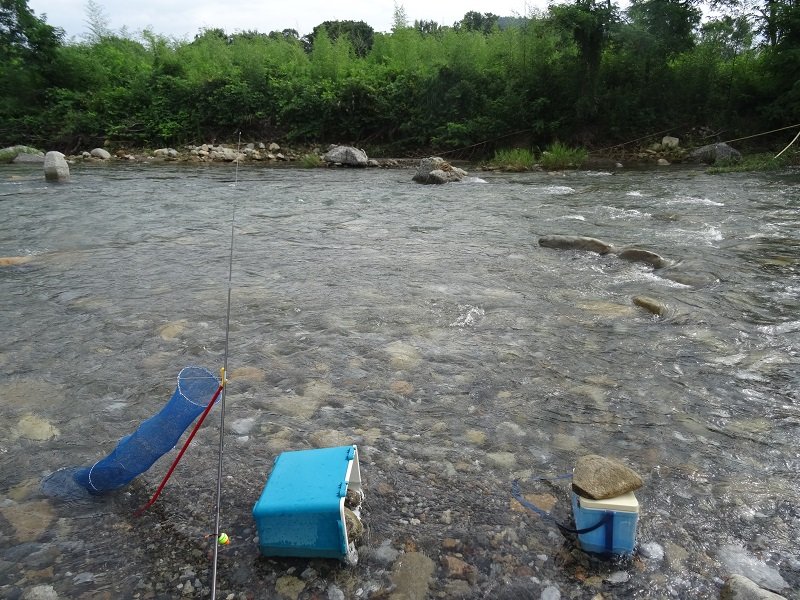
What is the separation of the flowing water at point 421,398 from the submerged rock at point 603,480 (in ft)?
0.67

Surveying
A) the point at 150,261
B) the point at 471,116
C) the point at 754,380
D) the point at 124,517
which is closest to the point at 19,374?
the point at 124,517

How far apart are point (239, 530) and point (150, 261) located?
3.76 m

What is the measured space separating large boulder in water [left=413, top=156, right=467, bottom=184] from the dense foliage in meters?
4.68

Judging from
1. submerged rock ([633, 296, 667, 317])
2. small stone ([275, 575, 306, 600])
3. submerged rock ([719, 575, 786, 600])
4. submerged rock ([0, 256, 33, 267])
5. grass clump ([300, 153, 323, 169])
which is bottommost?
small stone ([275, 575, 306, 600])

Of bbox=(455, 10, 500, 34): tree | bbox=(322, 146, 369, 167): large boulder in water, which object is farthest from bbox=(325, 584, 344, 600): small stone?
bbox=(455, 10, 500, 34): tree

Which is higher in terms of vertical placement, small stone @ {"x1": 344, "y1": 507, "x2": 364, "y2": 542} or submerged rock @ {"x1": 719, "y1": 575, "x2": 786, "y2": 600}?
small stone @ {"x1": 344, "y1": 507, "x2": 364, "y2": 542}

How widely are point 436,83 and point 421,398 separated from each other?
16157 millimetres

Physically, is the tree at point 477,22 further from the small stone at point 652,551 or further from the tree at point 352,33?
the small stone at point 652,551

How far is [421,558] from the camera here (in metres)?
1.63

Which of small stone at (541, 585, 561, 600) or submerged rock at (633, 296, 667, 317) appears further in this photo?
submerged rock at (633, 296, 667, 317)

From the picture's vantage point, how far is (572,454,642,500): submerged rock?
1576 mm

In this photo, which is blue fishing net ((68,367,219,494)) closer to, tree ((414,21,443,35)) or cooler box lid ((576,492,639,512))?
cooler box lid ((576,492,639,512))

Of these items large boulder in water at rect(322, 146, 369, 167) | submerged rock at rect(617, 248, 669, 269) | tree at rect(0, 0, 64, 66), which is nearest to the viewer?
submerged rock at rect(617, 248, 669, 269)

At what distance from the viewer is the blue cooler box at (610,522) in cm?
153
